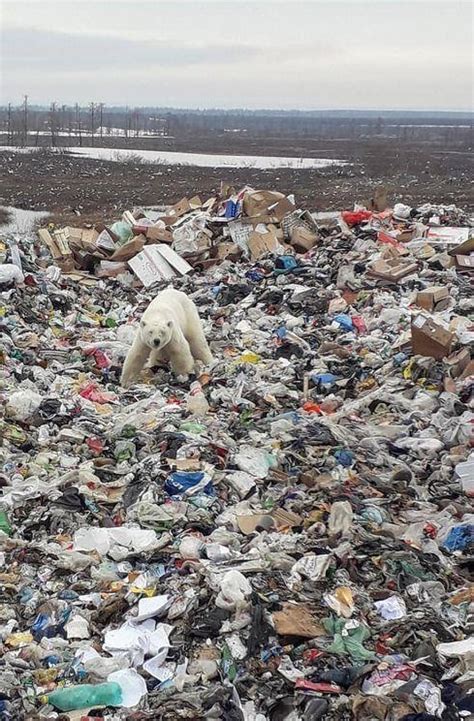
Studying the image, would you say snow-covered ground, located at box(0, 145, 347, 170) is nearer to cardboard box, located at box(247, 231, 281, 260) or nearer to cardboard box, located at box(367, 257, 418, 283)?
cardboard box, located at box(247, 231, 281, 260)

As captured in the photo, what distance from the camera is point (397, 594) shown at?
399cm

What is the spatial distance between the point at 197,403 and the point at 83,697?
12.1ft

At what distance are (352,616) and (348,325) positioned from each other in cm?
562

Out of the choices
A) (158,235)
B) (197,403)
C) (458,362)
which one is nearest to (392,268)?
(458,362)

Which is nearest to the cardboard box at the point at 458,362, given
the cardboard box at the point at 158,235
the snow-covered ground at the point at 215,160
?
the cardboard box at the point at 158,235

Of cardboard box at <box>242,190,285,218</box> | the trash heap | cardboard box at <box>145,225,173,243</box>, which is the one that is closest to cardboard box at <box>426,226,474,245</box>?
the trash heap

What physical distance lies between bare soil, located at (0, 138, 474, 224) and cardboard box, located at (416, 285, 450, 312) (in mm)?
13973

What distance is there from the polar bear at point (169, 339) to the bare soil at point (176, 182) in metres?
13.8

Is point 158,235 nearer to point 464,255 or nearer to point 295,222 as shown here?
point 295,222

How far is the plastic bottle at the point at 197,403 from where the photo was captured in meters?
6.62

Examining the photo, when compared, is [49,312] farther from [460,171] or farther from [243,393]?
[460,171]

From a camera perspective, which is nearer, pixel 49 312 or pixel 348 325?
pixel 348 325

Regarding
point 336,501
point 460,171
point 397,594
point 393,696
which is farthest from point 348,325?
point 460,171

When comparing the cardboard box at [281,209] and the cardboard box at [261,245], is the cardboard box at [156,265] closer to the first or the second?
the cardboard box at [261,245]
